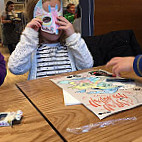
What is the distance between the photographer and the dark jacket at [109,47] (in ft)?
5.12

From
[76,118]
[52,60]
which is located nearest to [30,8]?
[52,60]

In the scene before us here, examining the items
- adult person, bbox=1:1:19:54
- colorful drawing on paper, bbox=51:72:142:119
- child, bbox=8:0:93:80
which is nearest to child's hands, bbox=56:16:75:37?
child, bbox=8:0:93:80

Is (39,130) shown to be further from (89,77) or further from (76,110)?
(89,77)

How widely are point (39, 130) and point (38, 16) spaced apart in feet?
2.22

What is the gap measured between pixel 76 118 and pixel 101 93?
0.52 feet

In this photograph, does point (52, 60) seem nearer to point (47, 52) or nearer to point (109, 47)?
point (47, 52)

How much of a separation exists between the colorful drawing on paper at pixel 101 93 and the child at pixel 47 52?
0.32 m

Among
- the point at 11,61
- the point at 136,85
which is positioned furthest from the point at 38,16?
the point at 136,85

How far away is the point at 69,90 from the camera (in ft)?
2.14

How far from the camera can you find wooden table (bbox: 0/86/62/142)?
409 mm

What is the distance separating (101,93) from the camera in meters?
0.61

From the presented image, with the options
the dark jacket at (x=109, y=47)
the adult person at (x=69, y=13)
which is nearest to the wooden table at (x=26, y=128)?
the adult person at (x=69, y=13)

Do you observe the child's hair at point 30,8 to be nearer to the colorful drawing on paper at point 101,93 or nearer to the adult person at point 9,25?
the colorful drawing on paper at point 101,93

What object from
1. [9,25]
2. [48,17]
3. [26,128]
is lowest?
[26,128]
